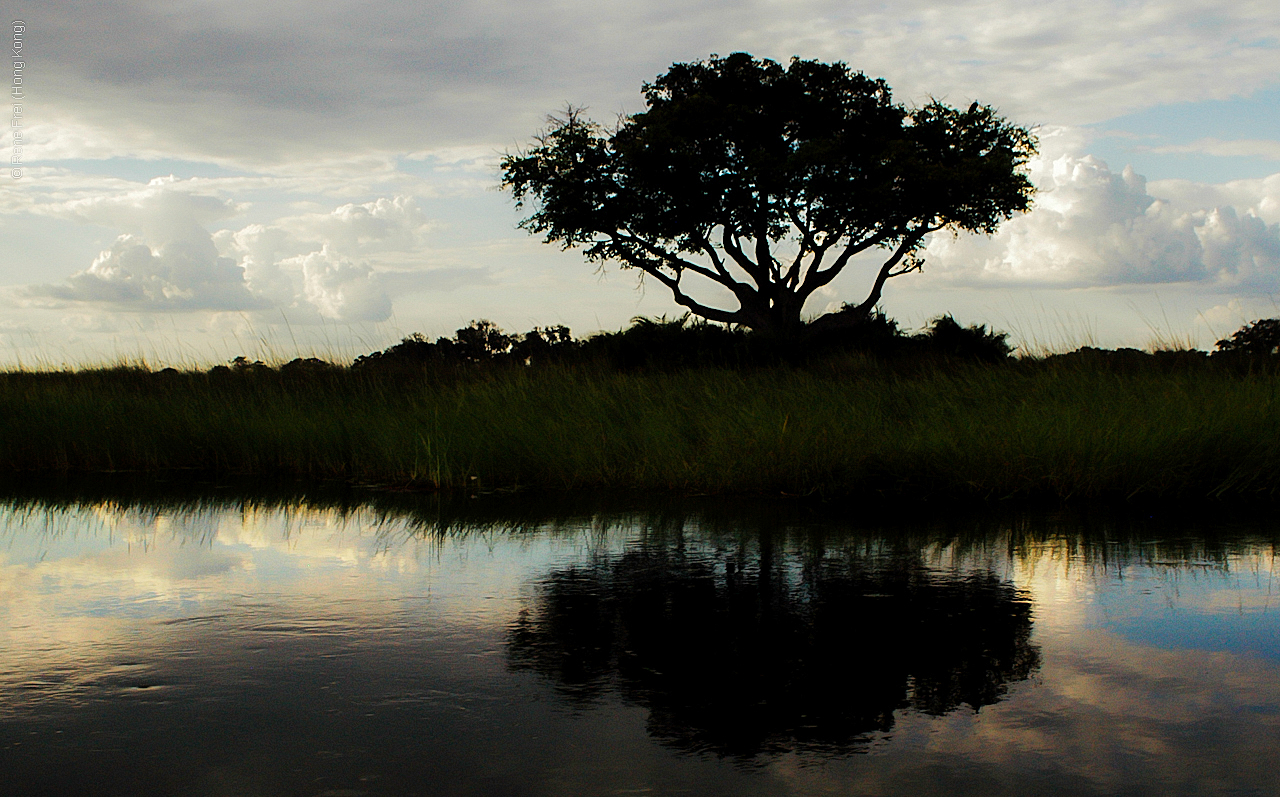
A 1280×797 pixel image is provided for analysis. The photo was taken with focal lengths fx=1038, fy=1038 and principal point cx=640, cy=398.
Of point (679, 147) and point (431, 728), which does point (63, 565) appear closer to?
point (431, 728)

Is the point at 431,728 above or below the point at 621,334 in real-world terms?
below

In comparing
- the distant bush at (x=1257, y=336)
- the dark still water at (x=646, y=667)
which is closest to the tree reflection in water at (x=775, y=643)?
the dark still water at (x=646, y=667)

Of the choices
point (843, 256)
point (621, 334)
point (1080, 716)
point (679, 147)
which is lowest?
point (1080, 716)

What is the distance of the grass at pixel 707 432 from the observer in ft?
29.8

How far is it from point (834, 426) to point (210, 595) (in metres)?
6.54

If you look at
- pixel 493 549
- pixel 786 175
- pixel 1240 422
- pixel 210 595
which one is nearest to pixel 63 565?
pixel 210 595

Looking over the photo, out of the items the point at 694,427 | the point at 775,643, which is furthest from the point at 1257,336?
the point at 775,643

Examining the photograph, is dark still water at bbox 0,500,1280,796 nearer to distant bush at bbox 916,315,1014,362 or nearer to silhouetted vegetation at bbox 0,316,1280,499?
silhouetted vegetation at bbox 0,316,1280,499

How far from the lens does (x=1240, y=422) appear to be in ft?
31.3

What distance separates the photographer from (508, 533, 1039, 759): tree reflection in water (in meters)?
3.38

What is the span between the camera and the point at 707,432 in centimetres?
1101

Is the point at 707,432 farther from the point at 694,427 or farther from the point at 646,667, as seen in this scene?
the point at 646,667

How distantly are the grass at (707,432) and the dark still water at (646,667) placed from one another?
91.1 inches

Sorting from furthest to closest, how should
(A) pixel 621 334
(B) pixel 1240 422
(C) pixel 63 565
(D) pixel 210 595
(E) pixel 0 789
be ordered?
(A) pixel 621 334, (B) pixel 1240 422, (C) pixel 63 565, (D) pixel 210 595, (E) pixel 0 789
